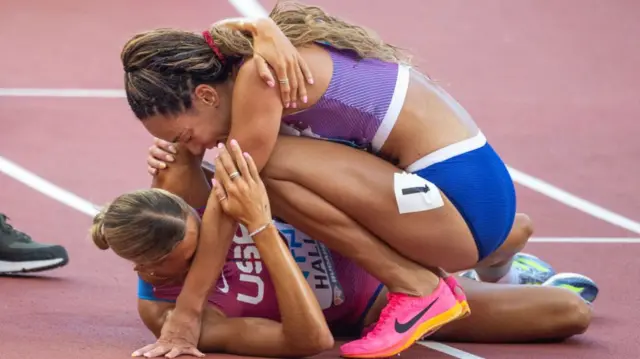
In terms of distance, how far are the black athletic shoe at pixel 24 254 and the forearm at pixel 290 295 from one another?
1.62 meters

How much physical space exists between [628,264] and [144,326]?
2.28m

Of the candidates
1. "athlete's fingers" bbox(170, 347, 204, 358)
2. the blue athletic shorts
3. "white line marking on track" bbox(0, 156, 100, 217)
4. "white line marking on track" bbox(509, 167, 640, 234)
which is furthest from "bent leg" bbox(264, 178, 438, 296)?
"white line marking on track" bbox(509, 167, 640, 234)

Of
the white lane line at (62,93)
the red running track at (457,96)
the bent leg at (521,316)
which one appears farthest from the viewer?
the white lane line at (62,93)

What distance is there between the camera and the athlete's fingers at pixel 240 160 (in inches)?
158

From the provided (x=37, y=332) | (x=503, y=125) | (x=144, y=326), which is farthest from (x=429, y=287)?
(x=503, y=125)

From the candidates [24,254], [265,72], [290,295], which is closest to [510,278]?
[290,295]

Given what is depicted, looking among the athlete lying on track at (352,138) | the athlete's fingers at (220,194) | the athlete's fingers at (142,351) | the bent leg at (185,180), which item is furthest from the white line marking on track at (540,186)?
the athlete's fingers at (142,351)

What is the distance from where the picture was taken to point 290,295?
4.00 m

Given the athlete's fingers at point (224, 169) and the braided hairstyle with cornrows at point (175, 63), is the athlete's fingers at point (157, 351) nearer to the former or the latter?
the athlete's fingers at point (224, 169)

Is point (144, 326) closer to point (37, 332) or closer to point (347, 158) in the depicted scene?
point (37, 332)

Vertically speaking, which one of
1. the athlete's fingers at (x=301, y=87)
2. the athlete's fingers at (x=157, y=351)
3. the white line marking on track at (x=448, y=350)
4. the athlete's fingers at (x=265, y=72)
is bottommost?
the white line marking on track at (x=448, y=350)

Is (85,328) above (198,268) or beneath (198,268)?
beneath

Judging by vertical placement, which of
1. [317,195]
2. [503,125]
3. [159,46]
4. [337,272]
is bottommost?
[503,125]

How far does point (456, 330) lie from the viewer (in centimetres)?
453
